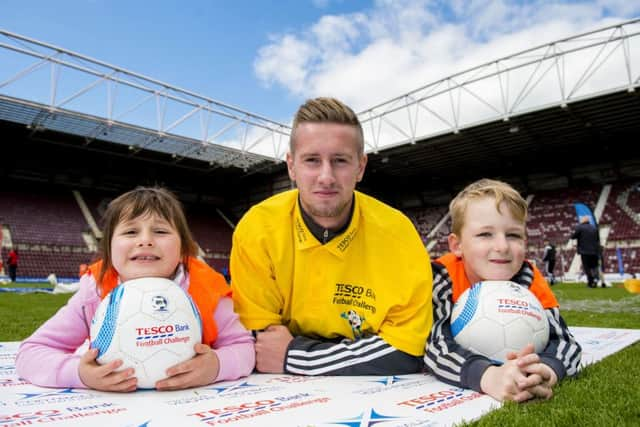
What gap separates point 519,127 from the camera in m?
18.5

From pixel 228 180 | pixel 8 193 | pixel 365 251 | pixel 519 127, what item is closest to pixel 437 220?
pixel 519 127

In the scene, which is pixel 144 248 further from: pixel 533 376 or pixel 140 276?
pixel 533 376

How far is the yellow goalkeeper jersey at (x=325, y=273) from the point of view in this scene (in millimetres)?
2396

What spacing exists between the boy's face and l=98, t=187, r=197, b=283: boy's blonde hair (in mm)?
1493

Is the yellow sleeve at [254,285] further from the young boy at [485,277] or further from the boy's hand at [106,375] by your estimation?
the young boy at [485,277]

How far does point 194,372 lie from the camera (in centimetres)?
197

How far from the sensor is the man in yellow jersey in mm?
2273

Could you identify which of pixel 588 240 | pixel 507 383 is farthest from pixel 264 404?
pixel 588 240

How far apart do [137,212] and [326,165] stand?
931 mm

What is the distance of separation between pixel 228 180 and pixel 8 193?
1122 centimetres

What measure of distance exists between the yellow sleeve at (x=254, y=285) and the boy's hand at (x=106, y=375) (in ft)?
2.17

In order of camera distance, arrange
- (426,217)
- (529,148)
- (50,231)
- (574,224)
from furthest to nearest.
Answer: (426,217) < (574,224) < (50,231) < (529,148)

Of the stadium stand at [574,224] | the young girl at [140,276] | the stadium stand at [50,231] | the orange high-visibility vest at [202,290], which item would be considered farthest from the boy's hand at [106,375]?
the stadium stand at [50,231]

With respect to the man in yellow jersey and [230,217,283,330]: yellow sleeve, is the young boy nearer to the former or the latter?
the man in yellow jersey
